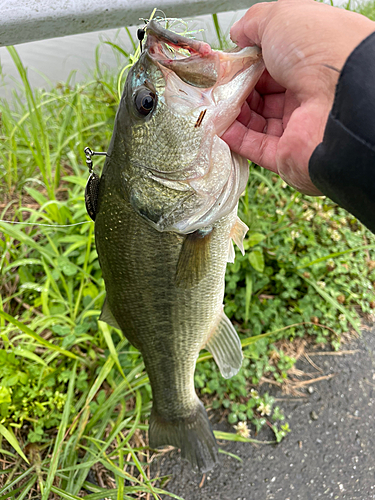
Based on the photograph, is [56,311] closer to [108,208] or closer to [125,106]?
[108,208]

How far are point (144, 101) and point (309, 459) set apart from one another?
2.17 metres

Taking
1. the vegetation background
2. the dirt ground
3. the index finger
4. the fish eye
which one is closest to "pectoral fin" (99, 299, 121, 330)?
the vegetation background

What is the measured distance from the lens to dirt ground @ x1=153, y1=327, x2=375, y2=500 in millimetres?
2014

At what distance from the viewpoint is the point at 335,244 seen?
2809mm

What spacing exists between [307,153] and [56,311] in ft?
6.29

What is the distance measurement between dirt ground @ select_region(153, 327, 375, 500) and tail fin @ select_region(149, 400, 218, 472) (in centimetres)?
37

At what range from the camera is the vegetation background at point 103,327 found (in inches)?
77.0

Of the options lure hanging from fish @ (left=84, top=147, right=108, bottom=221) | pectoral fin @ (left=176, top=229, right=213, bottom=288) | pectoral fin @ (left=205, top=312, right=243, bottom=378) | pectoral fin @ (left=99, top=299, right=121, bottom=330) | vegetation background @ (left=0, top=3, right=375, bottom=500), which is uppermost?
lure hanging from fish @ (left=84, top=147, right=108, bottom=221)

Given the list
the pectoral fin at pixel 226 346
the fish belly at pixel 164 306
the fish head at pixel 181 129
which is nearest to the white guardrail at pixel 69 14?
the fish head at pixel 181 129

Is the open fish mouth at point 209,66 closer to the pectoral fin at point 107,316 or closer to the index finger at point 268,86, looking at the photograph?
the index finger at point 268,86

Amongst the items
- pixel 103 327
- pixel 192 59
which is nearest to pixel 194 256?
pixel 192 59

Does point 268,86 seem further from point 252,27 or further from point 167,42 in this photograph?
point 167,42

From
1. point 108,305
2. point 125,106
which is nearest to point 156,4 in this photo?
point 125,106

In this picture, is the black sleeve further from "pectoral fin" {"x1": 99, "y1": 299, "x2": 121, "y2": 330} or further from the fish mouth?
"pectoral fin" {"x1": 99, "y1": 299, "x2": 121, "y2": 330}
